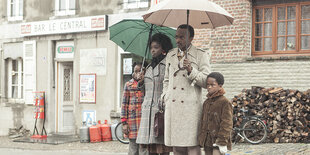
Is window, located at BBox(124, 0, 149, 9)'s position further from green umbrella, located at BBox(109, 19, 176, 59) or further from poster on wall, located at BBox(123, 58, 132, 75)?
green umbrella, located at BBox(109, 19, 176, 59)

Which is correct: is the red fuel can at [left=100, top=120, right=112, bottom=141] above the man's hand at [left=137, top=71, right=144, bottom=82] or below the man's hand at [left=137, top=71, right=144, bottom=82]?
below

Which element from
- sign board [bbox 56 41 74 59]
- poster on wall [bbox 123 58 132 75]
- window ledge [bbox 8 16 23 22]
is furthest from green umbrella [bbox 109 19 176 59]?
window ledge [bbox 8 16 23 22]

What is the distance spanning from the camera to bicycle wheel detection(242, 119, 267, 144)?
32.0 feet

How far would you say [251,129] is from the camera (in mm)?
9867

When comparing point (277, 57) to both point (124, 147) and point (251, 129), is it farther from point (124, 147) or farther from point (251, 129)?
point (124, 147)

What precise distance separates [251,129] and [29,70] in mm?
9045

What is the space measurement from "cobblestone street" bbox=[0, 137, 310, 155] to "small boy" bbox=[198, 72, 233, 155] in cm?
445

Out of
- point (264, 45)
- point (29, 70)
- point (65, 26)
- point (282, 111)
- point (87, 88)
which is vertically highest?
point (65, 26)

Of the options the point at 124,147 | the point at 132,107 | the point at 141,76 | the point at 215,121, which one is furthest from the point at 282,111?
the point at 215,121

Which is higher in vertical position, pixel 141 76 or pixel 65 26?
pixel 65 26

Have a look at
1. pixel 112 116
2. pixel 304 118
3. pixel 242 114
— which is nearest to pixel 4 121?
pixel 112 116

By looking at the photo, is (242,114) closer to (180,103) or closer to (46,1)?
(180,103)

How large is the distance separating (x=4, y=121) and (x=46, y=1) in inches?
196

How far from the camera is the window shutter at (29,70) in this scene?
51.0ft
